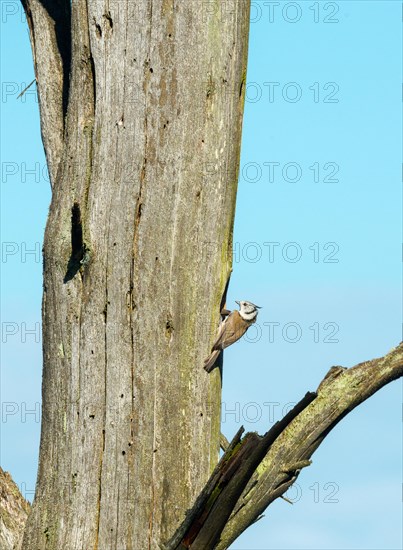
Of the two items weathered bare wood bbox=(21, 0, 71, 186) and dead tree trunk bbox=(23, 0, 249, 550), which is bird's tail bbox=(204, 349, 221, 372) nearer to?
dead tree trunk bbox=(23, 0, 249, 550)

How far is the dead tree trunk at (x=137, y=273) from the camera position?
4949mm

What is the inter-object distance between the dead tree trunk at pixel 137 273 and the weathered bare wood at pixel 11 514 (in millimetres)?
92

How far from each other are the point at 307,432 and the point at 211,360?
2.03 ft

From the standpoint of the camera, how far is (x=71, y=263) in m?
5.15

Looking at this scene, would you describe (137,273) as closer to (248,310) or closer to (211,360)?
(211,360)

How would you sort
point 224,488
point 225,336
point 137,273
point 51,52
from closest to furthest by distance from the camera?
point 224,488, point 137,273, point 225,336, point 51,52

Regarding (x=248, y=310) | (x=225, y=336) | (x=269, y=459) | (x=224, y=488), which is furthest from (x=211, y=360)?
(x=248, y=310)

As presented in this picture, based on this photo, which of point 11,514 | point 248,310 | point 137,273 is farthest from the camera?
point 248,310

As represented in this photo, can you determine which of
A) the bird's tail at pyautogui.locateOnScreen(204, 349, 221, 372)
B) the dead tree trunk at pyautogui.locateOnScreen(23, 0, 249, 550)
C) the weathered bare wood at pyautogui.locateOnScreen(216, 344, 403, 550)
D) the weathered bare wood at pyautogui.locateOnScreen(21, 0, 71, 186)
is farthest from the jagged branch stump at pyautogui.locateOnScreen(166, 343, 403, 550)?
the weathered bare wood at pyautogui.locateOnScreen(21, 0, 71, 186)

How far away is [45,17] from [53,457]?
9.06 ft

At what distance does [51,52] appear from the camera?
6.10m

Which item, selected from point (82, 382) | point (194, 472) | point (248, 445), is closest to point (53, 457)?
point (82, 382)

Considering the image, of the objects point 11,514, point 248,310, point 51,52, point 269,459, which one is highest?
point 51,52

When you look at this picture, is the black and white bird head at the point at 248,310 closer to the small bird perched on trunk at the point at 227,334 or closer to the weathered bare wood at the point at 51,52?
the small bird perched on trunk at the point at 227,334
